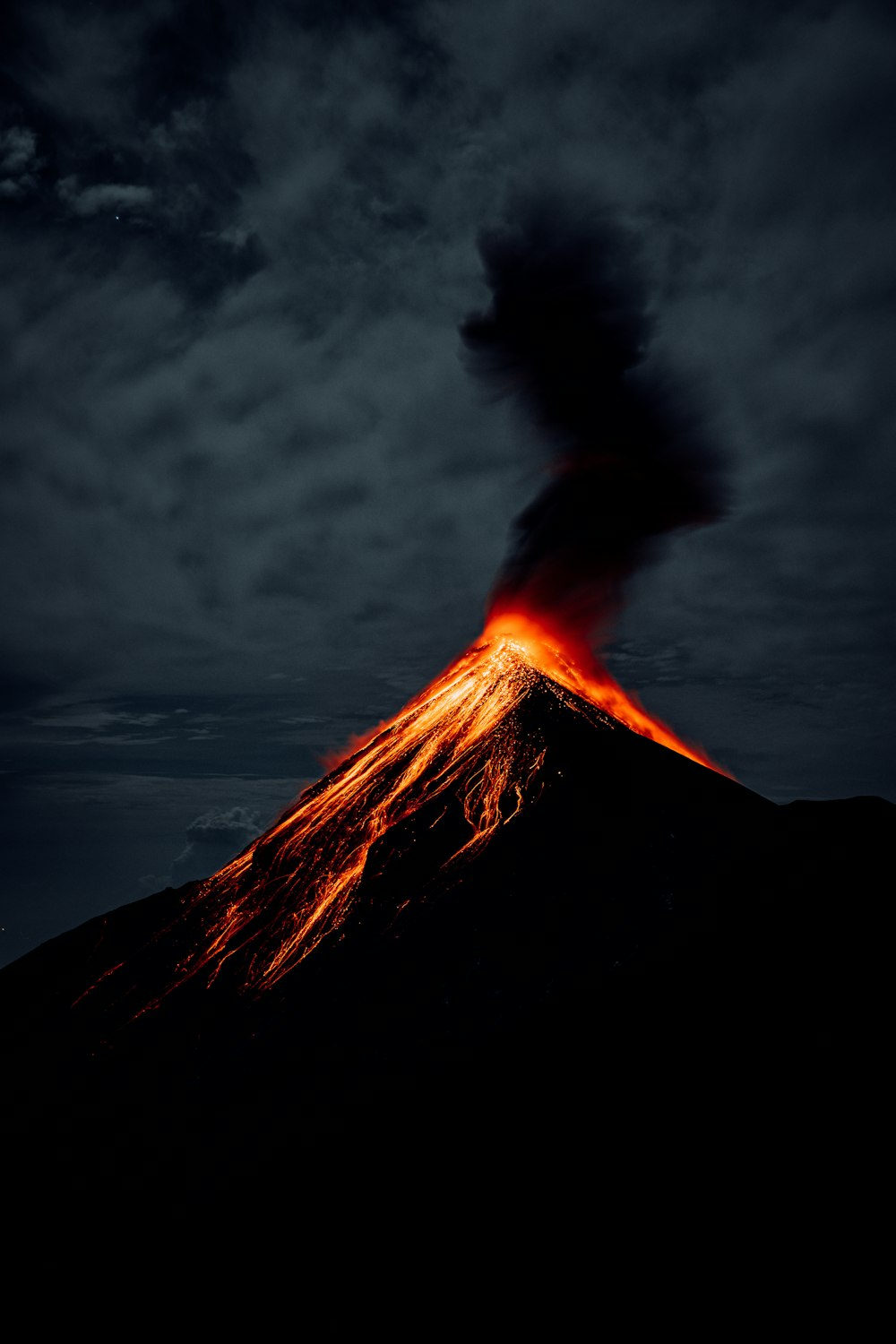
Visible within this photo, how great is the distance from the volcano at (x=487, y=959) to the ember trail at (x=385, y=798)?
0.16m

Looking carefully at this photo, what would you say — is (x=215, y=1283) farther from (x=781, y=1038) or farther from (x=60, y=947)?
(x=60, y=947)

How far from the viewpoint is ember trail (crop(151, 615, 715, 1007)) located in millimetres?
30219

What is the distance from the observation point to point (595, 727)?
119 ft

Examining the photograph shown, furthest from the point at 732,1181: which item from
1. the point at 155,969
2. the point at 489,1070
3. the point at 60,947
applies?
the point at 60,947

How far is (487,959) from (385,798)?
38.2 feet

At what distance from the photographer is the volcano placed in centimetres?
2161

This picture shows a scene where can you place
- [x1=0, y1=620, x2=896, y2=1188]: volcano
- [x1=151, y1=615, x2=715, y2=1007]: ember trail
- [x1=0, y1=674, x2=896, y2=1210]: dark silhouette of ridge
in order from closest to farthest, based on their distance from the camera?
[x1=0, y1=674, x2=896, y2=1210]: dark silhouette of ridge < [x1=0, y1=620, x2=896, y2=1188]: volcano < [x1=151, y1=615, x2=715, y2=1007]: ember trail

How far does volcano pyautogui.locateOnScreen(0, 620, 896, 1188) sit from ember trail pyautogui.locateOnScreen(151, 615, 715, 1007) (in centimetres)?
16

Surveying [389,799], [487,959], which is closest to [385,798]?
[389,799]

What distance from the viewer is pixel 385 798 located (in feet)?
115

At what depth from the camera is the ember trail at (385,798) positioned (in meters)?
30.2

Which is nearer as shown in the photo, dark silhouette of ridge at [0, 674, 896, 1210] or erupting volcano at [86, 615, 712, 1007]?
dark silhouette of ridge at [0, 674, 896, 1210]

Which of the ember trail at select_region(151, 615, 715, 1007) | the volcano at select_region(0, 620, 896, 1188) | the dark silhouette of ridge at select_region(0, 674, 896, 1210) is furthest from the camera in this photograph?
the ember trail at select_region(151, 615, 715, 1007)

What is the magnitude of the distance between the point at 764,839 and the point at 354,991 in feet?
48.9
